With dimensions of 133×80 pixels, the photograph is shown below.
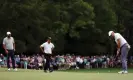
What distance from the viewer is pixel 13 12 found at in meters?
43.8

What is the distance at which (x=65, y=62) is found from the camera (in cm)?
4381

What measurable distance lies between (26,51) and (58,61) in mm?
6864

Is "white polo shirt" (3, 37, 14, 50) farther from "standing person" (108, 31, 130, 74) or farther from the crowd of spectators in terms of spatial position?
the crowd of spectators

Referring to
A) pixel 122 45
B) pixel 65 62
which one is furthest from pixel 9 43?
pixel 65 62

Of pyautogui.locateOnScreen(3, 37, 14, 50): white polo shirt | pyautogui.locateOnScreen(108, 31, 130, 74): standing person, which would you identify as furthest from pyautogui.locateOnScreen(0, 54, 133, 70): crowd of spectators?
pyautogui.locateOnScreen(108, 31, 130, 74): standing person

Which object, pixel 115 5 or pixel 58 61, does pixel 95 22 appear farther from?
pixel 58 61

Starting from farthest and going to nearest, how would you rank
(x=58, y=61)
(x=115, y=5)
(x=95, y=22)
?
1. (x=115, y=5)
2. (x=95, y=22)
3. (x=58, y=61)

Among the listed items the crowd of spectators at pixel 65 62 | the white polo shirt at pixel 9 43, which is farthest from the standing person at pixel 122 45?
the crowd of spectators at pixel 65 62

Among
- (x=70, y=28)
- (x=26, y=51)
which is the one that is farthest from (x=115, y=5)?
(x=26, y=51)

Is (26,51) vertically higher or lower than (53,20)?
lower

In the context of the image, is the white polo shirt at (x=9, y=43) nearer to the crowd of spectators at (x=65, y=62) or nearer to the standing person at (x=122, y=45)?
the standing person at (x=122, y=45)

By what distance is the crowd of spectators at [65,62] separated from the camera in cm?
3894

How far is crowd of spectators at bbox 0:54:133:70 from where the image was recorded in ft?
128

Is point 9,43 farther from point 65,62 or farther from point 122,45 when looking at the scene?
point 65,62
